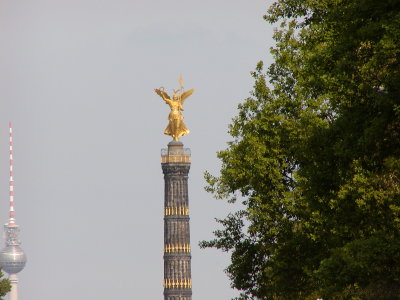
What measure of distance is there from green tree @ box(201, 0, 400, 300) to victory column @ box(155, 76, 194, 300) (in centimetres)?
9789

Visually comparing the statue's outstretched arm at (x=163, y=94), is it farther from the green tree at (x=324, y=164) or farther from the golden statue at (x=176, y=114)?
the green tree at (x=324, y=164)

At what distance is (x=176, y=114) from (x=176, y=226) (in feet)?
40.8

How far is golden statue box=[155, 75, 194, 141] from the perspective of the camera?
6742 inches

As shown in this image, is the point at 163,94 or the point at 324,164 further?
the point at 163,94

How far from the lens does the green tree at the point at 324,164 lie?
39.9 m

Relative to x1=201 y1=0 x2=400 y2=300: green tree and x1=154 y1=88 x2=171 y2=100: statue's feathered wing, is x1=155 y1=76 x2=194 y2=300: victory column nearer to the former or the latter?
x1=154 y1=88 x2=171 y2=100: statue's feathered wing

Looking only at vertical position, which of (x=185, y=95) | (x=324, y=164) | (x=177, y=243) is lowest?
(x=324, y=164)

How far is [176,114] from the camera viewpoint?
6801 inches

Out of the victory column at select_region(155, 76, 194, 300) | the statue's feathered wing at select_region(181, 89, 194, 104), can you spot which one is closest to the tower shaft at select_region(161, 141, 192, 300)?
the victory column at select_region(155, 76, 194, 300)

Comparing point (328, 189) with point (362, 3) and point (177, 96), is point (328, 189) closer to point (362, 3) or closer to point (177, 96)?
point (362, 3)

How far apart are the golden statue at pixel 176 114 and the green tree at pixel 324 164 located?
10052 centimetres

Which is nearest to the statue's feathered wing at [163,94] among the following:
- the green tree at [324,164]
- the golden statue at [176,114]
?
the golden statue at [176,114]

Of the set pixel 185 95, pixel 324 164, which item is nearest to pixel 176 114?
pixel 185 95

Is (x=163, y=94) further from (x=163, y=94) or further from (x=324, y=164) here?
(x=324, y=164)
